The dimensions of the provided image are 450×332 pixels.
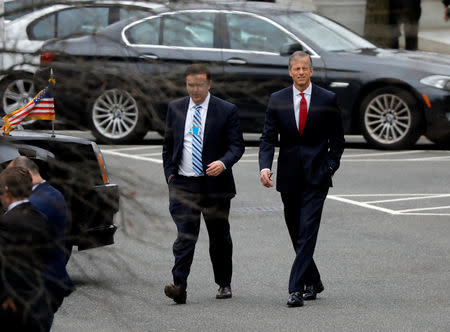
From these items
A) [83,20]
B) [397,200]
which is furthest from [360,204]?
[83,20]

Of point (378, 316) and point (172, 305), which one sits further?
point (172, 305)

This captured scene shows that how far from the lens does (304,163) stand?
8.03 meters

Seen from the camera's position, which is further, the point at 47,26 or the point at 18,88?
the point at 18,88

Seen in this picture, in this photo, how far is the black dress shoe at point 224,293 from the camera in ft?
27.1

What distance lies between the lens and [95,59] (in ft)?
9.48

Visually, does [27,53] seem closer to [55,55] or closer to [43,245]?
[55,55]

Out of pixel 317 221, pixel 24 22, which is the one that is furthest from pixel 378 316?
pixel 24 22

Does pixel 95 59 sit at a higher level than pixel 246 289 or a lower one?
higher

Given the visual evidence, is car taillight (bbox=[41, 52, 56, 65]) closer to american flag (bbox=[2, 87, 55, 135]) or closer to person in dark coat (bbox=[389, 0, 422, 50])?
american flag (bbox=[2, 87, 55, 135])

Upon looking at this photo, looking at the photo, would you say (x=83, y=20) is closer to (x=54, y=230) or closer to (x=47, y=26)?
(x=47, y=26)

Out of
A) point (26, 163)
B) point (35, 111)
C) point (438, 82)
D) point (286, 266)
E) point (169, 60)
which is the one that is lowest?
point (286, 266)

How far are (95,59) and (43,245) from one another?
547 millimetres

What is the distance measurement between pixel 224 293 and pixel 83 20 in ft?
18.3

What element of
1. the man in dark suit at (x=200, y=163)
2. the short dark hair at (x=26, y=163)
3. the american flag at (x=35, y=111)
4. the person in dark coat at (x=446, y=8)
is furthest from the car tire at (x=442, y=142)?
the american flag at (x=35, y=111)
